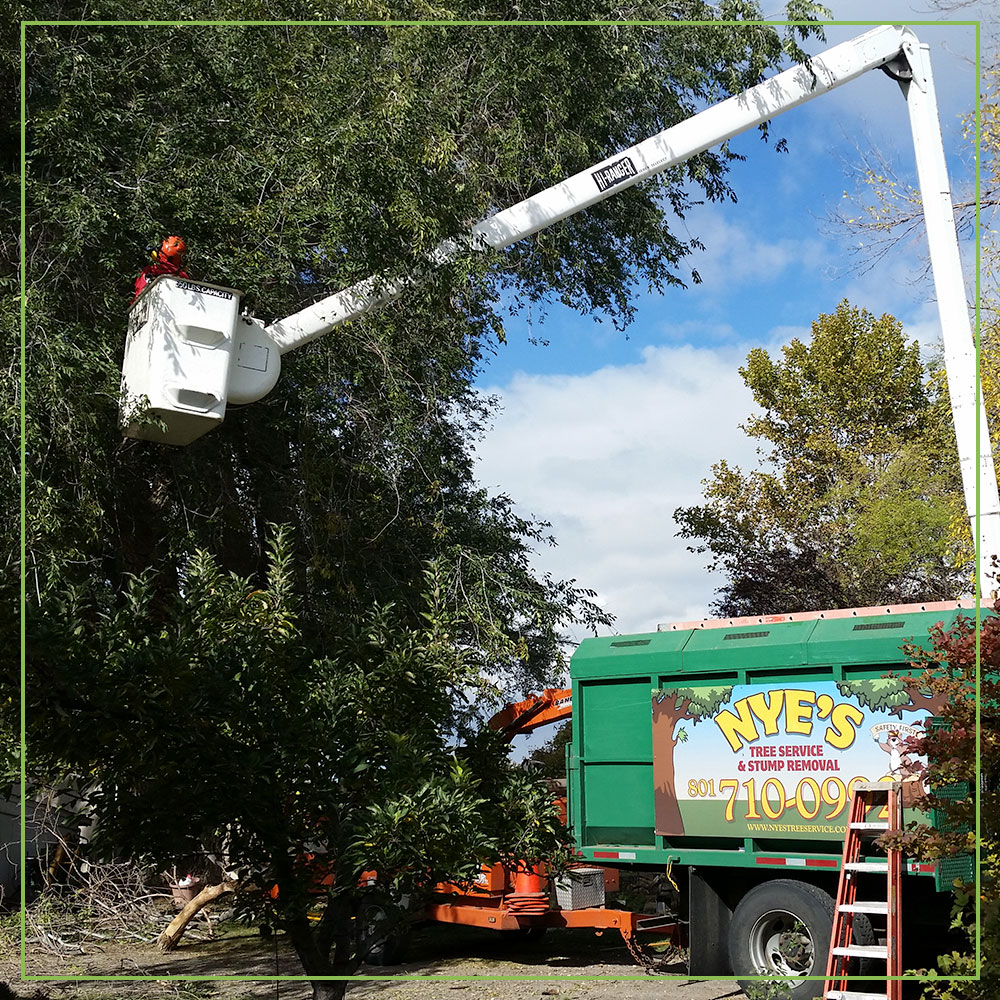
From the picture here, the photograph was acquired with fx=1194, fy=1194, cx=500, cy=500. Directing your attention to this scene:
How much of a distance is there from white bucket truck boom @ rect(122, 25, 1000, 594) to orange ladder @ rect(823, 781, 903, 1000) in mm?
1895

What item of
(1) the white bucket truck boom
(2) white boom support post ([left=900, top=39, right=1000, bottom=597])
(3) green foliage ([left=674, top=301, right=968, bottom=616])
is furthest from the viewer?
(3) green foliage ([left=674, top=301, right=968, bottom=616])

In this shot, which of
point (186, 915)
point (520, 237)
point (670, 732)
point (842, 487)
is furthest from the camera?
point (842, 487)

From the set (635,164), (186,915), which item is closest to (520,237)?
(635,164)

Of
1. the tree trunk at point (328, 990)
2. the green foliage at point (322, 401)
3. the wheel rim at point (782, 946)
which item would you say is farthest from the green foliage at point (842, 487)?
the tree trunk at point (328, 990)

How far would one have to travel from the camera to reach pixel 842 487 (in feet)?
81.7

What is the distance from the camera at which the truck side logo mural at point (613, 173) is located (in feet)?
36.6

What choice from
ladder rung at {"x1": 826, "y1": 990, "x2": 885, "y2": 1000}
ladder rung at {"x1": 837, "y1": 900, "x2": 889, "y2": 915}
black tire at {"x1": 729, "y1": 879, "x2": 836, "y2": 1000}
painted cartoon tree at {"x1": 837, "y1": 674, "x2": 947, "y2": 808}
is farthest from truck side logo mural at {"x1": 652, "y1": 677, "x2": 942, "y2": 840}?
ladder rung at {"x1": 826, "y1": 990, "x2": 885, "y2": 1000}

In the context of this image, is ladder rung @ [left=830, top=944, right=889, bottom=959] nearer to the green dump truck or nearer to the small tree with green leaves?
the small tree with green leaves

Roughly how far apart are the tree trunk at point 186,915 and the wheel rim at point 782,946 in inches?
234

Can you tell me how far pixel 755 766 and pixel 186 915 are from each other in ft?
23.1

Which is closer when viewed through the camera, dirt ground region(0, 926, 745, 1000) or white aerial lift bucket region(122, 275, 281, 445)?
white aerial lift bucket region(122, 275, 281, 445)

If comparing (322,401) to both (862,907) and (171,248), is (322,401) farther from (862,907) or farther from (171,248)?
(862,907)

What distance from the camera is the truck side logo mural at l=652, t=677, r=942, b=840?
376 inches

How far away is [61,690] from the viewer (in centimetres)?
518
